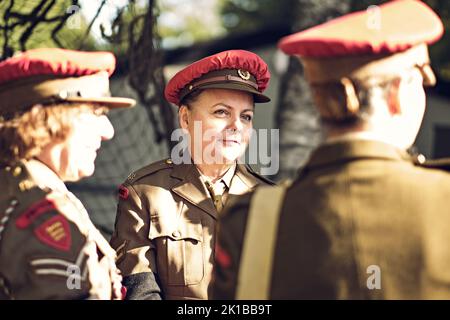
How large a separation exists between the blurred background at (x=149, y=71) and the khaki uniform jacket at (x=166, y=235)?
1658mm

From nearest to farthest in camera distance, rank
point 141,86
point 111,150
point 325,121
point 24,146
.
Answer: point 325,121, point 24,146, point 141,86, point 111,150

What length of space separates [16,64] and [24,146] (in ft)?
1.05

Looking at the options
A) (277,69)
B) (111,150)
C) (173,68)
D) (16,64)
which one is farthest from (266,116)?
(16,64)

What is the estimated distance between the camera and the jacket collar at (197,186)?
384 cm

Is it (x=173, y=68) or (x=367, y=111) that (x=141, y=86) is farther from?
(x=173, y=68)

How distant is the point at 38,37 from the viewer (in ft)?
18.0

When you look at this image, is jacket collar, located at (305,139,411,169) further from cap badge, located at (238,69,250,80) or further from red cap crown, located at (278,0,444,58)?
cap badge, located at (238,69,250,80)

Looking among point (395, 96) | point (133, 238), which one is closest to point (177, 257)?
point (133, 238)

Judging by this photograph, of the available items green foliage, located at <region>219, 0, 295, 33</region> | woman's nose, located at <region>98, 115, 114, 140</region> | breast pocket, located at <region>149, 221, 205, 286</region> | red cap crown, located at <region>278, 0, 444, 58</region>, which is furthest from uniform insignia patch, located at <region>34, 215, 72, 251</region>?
green foliage, located at <region>219, 0, 295, 33</region>

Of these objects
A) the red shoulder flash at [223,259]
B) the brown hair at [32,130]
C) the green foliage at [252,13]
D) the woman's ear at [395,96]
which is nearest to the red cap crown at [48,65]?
the brown hair at [32,130]

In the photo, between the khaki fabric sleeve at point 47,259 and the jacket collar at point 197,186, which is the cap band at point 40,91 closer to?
the khaki fabric sleeve at point 47,259

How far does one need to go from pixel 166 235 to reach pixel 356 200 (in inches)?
53.3

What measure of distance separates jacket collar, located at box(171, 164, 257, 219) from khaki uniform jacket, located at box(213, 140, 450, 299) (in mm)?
1221

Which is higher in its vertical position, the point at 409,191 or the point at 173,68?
the point at 173,68
